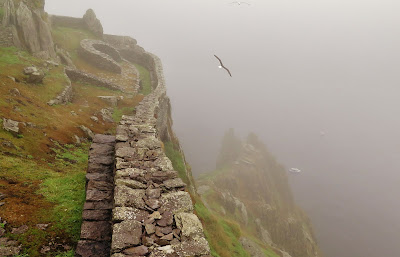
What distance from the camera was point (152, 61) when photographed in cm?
3909

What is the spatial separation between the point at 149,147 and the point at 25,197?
4550 mm

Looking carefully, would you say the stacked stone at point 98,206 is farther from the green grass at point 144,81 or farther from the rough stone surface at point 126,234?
the green grass at point 144,81

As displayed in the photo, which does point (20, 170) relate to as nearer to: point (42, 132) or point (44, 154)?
point (44, 154)

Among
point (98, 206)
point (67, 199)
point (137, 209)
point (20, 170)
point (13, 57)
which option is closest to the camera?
point (137, 209)

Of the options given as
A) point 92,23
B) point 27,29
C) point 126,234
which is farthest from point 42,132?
point 92,23

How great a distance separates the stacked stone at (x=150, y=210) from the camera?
18.4ft

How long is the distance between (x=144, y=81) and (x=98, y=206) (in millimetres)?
29188

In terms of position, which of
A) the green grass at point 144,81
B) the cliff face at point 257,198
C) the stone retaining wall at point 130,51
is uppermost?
the stone retaining wall at point 130,51

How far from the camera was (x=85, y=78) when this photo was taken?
87.6ft

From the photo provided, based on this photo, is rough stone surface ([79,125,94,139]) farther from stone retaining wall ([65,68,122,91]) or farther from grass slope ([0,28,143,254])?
stone retaining wall ([65,68,122,91])

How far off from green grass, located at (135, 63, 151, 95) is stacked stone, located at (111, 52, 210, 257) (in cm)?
2264

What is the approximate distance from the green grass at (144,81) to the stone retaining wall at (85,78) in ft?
14.5

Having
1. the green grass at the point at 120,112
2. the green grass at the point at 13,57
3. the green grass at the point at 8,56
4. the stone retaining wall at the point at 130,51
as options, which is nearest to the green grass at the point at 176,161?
the green grass at the point at 120,112

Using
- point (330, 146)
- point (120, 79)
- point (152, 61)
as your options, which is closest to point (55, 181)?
point (120, 79)
